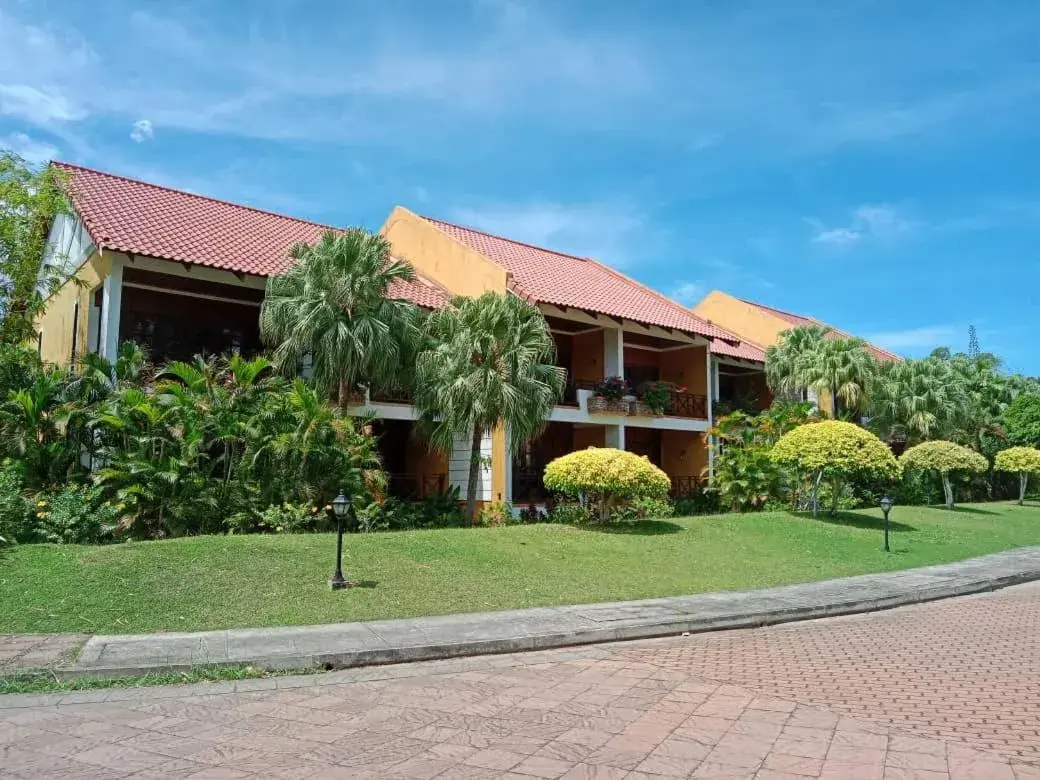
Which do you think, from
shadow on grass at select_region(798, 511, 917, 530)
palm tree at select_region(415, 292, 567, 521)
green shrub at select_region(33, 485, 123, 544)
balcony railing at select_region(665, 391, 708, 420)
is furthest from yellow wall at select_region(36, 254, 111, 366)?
shadow on grass at select_region(798, 511, 917, 530)

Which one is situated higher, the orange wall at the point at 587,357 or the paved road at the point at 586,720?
the orange wall at the point at 587,357

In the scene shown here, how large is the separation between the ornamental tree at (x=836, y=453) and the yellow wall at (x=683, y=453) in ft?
18.9

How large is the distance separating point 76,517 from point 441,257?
13925mm

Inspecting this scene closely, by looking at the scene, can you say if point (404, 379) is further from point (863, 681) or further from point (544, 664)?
point (863, 681)

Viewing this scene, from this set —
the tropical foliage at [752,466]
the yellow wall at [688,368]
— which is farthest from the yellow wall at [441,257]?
the yellow wall at [688,368]

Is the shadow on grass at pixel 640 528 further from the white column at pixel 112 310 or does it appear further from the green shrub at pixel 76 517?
the white column at pixel 112 310

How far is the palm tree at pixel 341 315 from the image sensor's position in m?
16.0

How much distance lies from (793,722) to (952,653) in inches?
142

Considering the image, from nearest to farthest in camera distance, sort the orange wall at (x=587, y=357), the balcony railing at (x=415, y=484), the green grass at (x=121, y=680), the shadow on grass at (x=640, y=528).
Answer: the green grass at (x=121, y=680), the shadow on grass at (x=640, y=528), the balcony railing at (x=415, y=484), the orange wall at (x=587, y=357)

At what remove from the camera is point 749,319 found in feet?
120

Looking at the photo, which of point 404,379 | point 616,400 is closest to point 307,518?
point 404,379

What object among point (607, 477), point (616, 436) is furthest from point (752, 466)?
point (607, 477)

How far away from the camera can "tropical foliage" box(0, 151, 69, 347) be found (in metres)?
16.4

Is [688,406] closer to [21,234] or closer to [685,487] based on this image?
[685,487]
